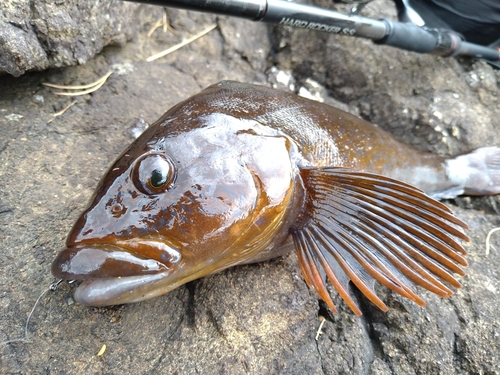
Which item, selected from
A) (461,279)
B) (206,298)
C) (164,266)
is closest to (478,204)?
(461,279)

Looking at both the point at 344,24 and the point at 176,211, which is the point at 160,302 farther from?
the point at 344,24

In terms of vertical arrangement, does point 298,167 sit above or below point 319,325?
above

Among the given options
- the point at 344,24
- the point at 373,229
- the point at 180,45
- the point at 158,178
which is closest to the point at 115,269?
the point at 158,178

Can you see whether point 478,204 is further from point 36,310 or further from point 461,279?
point 36,310

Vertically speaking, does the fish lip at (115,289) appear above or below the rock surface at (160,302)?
above

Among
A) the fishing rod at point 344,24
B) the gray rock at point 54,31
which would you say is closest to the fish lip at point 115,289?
the fishing rod at point 344,24

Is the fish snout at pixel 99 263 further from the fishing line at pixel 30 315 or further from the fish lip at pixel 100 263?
the fishing line at pixel 30 315

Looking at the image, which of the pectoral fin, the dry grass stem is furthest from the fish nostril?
the dry grass stem
